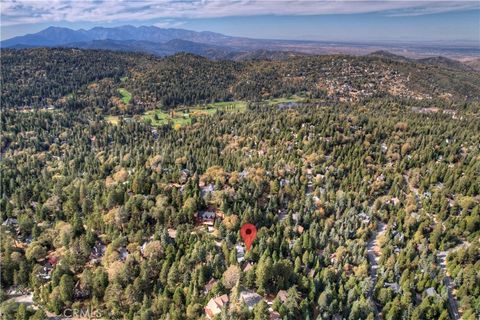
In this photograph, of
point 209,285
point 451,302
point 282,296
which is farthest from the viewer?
point 451,302

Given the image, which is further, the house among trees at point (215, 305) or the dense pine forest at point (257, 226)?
the dense pine forest at point (257, 226)

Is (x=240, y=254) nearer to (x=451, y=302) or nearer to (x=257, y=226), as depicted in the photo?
(x=257, y=226)

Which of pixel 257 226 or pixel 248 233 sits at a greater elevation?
pixel 248 233

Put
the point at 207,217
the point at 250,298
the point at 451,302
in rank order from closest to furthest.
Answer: the point at 250,298 < the point at 451,302 < the point at 207,217

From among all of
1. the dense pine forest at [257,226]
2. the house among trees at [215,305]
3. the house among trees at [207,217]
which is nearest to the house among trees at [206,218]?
the house among trees at [207,217]

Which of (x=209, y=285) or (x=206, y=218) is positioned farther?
(x=206, y=218)

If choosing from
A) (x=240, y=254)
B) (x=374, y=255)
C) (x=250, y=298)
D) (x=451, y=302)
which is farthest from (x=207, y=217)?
(x=451, y=302)

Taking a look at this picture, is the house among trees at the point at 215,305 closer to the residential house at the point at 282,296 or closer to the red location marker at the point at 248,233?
the residential house at the point at 282,296
